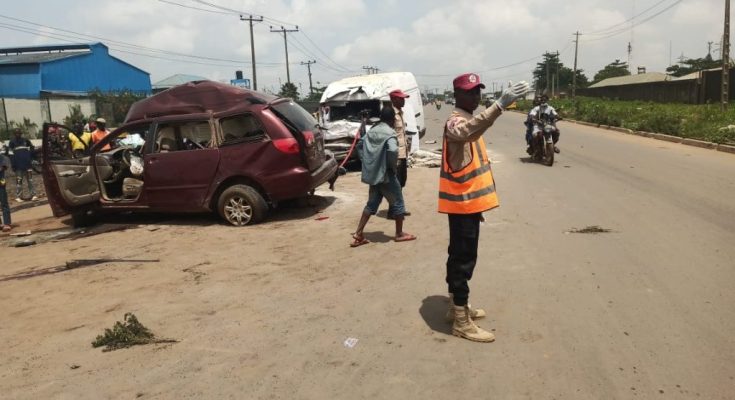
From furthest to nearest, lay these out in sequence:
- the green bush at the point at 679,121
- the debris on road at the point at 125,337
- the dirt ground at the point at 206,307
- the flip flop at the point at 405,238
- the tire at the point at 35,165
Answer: the green bush at the point at 679,121 → the tire at the point at 35,165 → the flip flop at the point at 405,238 → the debris on road at the point at 125,337 → the dirt ground at the point at 206,307

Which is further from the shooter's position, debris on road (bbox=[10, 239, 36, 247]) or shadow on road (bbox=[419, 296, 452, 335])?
debris on road (bbox=[10, 239, 36, 247])

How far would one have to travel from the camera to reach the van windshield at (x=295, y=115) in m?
7.92

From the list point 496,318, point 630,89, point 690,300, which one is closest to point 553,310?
point 496,318

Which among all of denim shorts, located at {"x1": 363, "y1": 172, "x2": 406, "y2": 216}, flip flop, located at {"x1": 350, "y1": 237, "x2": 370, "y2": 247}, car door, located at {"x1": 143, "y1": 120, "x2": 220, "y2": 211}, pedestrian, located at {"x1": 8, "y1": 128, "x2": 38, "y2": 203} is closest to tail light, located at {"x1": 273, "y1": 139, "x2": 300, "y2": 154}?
car door, located at {"x1": 143, "y1": 120, "x2": 220, "y2": 211}

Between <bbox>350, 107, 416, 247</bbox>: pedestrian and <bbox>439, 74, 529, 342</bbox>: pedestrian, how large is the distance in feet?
8.21

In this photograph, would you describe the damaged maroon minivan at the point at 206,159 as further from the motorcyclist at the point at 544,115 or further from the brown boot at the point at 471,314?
the motorcyclist at the point at 544,115

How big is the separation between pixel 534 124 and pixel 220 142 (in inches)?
300

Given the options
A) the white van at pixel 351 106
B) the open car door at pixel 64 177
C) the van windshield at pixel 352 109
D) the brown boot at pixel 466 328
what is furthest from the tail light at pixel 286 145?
the van windshield at pixel 352 109

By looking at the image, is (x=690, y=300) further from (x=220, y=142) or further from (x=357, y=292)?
(x=220, y=142)

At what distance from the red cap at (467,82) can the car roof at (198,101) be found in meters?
4.67

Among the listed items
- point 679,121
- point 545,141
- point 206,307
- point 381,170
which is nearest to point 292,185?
point 381,170

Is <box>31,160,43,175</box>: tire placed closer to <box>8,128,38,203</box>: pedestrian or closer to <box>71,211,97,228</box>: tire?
<box>8,128,38,203</box>: pedestrian

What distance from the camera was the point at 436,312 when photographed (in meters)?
4.20

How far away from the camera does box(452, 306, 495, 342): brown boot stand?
363 centimetres
